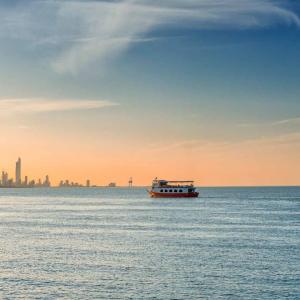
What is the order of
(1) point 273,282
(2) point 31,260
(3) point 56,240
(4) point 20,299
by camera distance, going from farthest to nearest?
(3) point 56,240 → (2) point 31,260 → (1) point 273,282 → (4) point 20,299

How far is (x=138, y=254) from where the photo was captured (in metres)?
90.5

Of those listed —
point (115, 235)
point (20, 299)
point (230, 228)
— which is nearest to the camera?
point (20, 299)

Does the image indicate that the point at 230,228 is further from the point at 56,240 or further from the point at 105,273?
the point at 105,273

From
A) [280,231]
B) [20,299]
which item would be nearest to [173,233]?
[280,231]

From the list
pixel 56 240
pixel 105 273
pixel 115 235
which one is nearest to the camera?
pixel 105 273

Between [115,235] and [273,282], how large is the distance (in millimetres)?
55802

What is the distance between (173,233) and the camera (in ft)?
402

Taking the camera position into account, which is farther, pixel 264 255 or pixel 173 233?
pixel 173 233

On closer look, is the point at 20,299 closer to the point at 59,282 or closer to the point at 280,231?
the point at 59,282

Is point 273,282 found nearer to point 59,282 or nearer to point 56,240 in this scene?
point 59,282

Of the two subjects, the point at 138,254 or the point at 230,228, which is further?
the point at 230,228

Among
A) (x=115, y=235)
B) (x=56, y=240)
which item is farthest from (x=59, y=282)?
(x=115, y=235)

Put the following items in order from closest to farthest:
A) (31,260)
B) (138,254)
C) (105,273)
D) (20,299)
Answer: (20,299), (105,273), (31,260), (138,254)

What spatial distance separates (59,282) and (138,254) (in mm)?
23226
